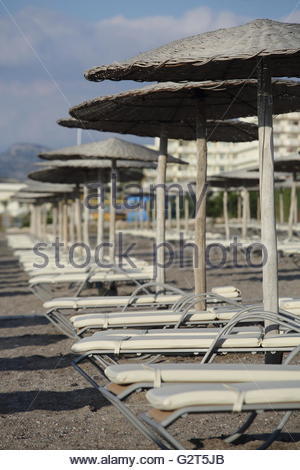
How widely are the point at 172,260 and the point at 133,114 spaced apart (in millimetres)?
11491

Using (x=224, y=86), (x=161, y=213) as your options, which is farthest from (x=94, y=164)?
(x=224, y=86)

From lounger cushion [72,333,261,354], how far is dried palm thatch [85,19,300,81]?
156cm

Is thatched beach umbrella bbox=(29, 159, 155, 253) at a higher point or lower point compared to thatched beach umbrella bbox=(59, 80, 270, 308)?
lower

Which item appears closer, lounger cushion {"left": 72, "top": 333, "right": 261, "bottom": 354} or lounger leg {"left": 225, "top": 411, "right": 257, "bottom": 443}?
lounger leg {"left": 225, "top": 411, "right": 257, "bottom": 443}

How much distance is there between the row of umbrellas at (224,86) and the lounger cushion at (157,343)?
0.66m

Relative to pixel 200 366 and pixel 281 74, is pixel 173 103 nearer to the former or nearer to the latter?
pixel 281 74

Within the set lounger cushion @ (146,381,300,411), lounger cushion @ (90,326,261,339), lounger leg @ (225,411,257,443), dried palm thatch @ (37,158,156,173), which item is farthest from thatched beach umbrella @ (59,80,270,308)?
lounger cushion @ (146,381,300,411)

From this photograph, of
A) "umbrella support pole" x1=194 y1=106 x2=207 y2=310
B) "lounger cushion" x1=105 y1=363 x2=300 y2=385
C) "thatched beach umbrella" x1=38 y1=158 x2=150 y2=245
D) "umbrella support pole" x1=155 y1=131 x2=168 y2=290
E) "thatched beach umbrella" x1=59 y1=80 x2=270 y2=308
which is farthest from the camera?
"thatched beach umbrella" x1=38 y1=158 x2=150 y2=245

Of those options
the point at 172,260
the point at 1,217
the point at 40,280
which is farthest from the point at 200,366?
the point at 1,217

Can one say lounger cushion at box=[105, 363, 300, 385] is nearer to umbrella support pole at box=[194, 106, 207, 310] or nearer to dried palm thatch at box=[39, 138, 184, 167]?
umbrella support pole at box=[194, 106, 207, 310]

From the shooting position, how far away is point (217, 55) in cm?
435

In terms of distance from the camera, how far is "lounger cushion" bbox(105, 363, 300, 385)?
3266 millimetres

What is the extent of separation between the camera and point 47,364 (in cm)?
597

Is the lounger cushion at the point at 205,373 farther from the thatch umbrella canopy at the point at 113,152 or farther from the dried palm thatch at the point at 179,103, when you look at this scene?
the thatch umbrella canopy at the point at 113,152
